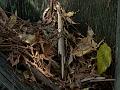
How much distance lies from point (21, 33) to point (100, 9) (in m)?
0.55

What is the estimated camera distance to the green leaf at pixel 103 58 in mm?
2127

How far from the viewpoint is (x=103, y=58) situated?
2.14 metres

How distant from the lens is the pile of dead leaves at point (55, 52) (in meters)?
2.14

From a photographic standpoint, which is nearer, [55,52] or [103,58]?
[103,58]

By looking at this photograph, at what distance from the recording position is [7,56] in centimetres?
215

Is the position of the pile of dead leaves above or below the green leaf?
above

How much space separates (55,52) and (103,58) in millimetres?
317

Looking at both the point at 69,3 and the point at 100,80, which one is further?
the point at 69,3

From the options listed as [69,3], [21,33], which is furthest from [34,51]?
[69,3]

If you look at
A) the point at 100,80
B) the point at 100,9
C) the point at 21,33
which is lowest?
the point at 100,80

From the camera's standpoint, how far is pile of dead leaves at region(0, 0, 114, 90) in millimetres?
2139

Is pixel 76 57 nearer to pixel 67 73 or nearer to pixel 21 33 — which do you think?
pixel 67 73

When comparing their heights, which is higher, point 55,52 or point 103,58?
point 55,52

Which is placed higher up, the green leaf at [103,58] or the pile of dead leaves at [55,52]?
the pile of dead leaves at [55,52]
